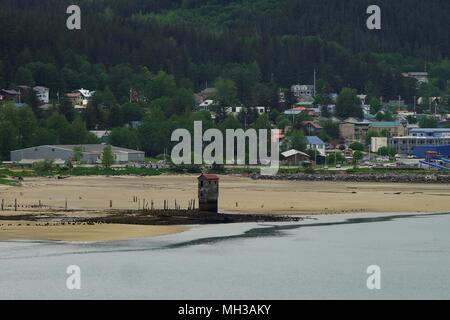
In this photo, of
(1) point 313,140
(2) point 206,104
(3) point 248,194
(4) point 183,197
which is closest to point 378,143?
(1) point 313,140

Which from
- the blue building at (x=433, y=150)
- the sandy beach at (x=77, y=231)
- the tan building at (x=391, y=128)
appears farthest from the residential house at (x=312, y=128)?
the sandy beach at (x=77, y=231)

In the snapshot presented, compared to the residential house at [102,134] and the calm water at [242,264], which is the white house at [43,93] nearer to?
the residential house at [102,134]

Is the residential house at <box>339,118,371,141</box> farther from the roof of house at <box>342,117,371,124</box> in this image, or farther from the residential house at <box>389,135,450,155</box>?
the residential house at <box>389,135,450,155</box>

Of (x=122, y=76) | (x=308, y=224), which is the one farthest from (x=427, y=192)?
(x=122, y=76)

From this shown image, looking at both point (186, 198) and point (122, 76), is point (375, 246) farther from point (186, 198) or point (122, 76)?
point (122, 76)

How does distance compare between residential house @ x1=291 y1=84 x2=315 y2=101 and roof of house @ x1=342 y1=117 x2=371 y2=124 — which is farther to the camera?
residential house @ x1=291 y1=84 x2=315 y2=101

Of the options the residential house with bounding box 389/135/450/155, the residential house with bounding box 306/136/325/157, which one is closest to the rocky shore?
the residential house with bounding box 306/136/325/157

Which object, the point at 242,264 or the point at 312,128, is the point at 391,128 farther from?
the point at 242,264
